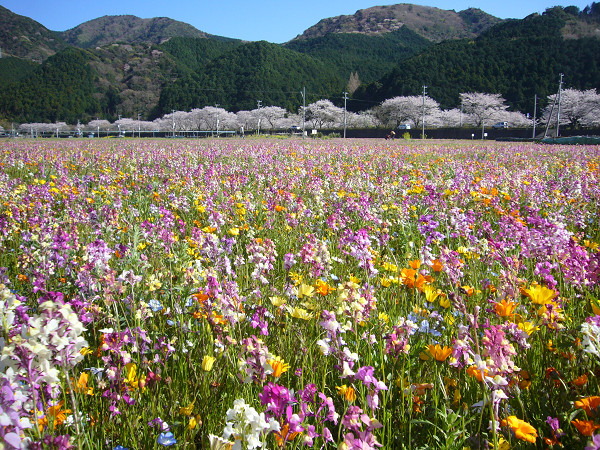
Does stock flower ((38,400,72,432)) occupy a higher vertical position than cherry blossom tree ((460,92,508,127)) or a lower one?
lower

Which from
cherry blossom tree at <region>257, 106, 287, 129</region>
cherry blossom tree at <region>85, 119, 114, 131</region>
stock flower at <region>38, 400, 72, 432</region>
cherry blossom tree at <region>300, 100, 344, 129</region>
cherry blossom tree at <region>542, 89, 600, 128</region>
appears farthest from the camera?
cherry blossom tree at <region>85, 119, 114, 131</region>

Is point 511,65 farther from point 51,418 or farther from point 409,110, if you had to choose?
point 51,418

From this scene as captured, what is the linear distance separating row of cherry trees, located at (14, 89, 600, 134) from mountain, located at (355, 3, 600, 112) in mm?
5234

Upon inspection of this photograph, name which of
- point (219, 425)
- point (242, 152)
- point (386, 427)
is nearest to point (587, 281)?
point (386, 427)

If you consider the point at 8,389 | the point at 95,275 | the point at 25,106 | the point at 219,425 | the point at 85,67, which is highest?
the point at 85,67

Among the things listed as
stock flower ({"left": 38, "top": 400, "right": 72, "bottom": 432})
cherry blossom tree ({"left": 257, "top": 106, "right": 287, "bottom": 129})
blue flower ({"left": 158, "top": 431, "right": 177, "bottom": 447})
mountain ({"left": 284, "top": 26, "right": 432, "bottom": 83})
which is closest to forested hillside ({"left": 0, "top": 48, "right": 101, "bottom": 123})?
cherry blossom tree ({"left": 257, "top": 106, "right": 287, "bottom": 129})

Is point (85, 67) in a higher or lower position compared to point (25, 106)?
higher

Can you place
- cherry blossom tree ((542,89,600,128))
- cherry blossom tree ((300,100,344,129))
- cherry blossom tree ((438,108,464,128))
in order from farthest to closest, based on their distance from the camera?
cherry blossom tree ((300,100,344,129)) → cherry blossom tree ((438,108,464,128)) → cherry blossom tree ((542,89,600,128))

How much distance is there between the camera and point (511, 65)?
93.6 metres

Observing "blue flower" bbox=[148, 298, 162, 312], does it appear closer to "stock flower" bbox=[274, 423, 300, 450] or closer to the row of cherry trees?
"stock flower" bbox=[274, 423, 300, 450]

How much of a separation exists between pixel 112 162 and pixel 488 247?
8706 millimetres

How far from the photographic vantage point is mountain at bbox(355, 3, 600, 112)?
83688 mm

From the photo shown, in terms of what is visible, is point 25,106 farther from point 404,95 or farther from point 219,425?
point 219,425

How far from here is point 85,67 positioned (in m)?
148
